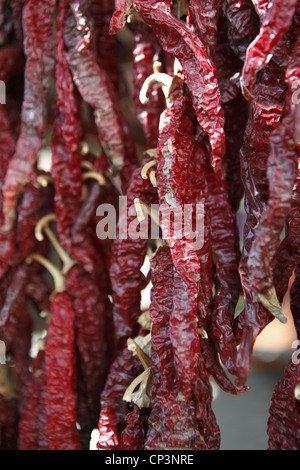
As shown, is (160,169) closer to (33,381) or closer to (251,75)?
(251,75)

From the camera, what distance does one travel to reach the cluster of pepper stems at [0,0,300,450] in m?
0.96

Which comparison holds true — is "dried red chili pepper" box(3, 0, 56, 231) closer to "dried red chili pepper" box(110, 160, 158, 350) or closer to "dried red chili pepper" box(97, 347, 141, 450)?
"dried red chili pepper" box(110, 160, 158, 350)

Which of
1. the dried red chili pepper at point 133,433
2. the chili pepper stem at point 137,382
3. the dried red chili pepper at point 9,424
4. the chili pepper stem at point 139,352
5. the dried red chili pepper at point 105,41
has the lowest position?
the dried red chili pepper at point 9,424

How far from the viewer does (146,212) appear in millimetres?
1170

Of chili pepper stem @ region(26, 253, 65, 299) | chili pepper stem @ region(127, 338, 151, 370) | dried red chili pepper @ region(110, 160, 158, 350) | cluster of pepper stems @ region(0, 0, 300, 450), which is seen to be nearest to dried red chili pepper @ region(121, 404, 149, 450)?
cluster of pepper stems @ region(0, 0, 300, 450)

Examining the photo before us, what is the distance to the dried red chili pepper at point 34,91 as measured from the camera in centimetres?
125

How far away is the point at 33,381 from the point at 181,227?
2.68 feet

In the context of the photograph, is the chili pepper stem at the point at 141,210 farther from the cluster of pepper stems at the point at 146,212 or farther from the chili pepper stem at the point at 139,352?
the chili pepper stem at the point at 139,352

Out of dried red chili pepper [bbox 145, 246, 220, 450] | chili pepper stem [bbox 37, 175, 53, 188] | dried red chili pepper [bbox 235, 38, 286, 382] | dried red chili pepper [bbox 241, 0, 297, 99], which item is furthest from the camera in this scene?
chili pepper stem [bbox 37, 175, 53, 188]

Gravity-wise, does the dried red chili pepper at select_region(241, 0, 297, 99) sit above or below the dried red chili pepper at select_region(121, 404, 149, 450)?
above

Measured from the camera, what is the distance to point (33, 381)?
56.1 inches

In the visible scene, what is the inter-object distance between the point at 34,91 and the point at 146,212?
0.52 metres

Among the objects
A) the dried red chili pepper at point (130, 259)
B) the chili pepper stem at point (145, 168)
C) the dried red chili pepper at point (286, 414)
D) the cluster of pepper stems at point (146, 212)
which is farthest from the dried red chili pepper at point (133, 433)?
the chili pepper stem at point (145, 168)

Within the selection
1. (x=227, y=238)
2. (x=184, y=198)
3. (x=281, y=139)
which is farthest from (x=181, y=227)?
(x=281, y=139)
